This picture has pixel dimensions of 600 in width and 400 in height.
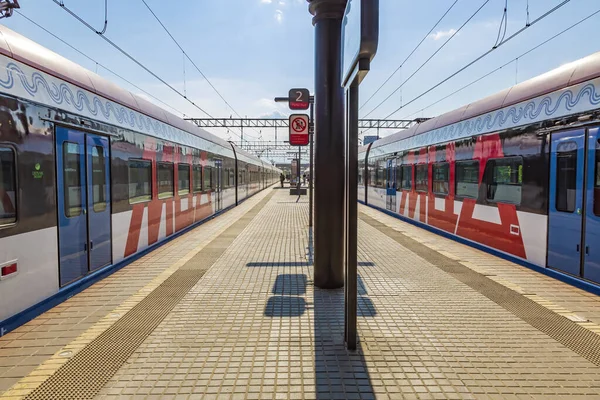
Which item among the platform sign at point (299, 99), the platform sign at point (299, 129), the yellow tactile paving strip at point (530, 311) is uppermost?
the platform sign at point (299, 99)

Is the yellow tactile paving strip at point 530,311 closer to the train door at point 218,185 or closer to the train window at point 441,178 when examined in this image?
the train window at point 441,178

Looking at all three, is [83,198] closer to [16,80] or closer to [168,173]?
[16,80]

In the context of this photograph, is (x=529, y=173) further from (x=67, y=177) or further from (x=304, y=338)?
(x=67, y=177)

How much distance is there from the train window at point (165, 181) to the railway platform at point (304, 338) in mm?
2361

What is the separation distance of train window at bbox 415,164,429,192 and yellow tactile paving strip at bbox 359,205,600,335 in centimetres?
253

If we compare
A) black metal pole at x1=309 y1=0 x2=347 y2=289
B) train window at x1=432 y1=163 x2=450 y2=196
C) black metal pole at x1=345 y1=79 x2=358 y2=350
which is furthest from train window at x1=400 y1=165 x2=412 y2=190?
black metal pole at x1=345 y1=79 x2=358 y2=350

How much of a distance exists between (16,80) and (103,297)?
2.83 metres

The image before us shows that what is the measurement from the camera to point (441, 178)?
10312 millimetres

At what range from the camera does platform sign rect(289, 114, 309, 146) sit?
10.6 meters

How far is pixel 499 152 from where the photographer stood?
299 inches

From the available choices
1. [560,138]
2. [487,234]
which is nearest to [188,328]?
[560,138]

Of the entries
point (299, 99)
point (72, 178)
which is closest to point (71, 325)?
point (72, 178)

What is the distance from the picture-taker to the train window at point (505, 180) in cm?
702

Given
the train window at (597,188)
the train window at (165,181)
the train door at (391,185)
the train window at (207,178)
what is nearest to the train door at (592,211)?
the train window at (597,188)
